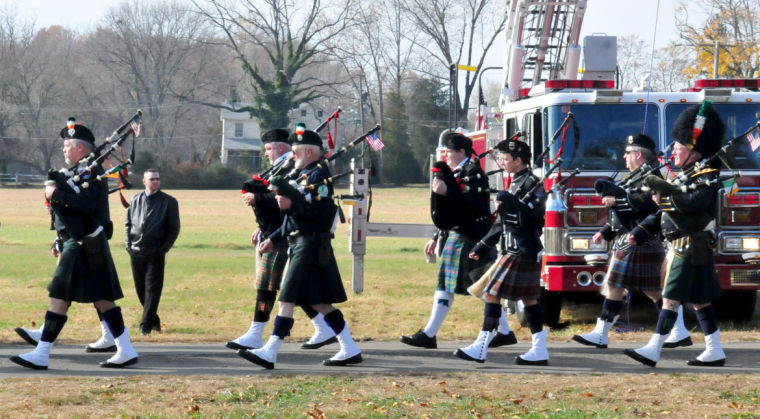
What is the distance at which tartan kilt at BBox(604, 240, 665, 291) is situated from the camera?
31.8 feet

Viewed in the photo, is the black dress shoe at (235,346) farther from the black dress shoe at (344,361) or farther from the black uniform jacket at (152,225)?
the black uniform jacket at (152,225)

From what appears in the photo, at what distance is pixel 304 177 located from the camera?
8.73 metres

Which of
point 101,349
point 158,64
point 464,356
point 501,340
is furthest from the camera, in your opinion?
point 158,64

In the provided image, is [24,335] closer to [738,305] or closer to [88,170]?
[88,170]

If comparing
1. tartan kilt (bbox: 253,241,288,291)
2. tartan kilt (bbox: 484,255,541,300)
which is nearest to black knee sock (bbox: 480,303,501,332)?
tartan kilt (bbox: 484,255,541,300)

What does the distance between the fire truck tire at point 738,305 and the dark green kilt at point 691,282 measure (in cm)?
372

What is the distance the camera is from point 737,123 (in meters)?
11.5

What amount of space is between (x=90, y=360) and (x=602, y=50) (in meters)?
7.19

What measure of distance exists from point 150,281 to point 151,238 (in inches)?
18.1

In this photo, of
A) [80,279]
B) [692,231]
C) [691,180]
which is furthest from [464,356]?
[80,279]

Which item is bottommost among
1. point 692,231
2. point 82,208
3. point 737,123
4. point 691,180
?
point 692,231

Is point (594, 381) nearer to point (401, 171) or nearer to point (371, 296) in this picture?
point (371, 296)

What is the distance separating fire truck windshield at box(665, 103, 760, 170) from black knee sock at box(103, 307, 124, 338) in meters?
5.90

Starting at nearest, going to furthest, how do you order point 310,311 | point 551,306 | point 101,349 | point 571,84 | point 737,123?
point 310,311 < point 101,349 < point 737,123 < point 571,84 < point 551,306
